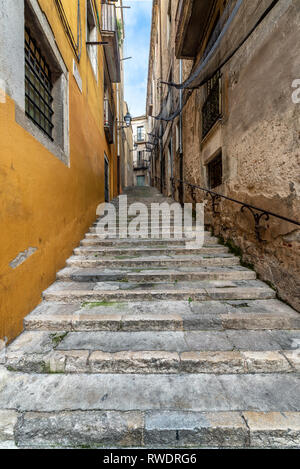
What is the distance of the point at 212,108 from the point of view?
4.66m

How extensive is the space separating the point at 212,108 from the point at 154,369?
515cm

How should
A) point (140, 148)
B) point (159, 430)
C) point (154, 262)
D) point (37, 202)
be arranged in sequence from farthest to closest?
1. point (140, 148)
2. point (154, 262)
3. point (37, 202)
4. point (159, 430)

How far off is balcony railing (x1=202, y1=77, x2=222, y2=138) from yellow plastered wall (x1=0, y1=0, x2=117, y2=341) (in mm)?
2874

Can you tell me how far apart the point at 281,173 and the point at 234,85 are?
6.91 feet

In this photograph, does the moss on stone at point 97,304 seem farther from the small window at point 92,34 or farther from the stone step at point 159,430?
the small window at point 92,34

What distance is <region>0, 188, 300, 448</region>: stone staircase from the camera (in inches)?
52.7

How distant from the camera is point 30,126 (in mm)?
2408

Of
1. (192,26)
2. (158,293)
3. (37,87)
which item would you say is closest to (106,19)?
(192,26)

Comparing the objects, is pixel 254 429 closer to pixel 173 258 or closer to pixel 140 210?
pixel 173 258

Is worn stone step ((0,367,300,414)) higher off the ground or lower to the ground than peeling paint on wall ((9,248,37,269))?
lower

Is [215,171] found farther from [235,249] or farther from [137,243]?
[137,243]

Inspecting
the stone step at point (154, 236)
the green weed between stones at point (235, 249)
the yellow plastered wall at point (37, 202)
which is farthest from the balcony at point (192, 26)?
the green weed between stones at point (235, 249)

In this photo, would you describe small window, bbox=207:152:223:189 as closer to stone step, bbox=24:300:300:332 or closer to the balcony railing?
the balcony railing

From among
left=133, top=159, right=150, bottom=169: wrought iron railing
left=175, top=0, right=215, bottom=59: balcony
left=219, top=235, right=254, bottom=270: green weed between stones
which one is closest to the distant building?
left=175, top=0, right=215, bottom=59: balcony
